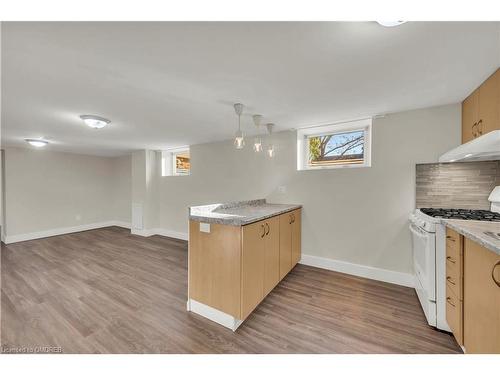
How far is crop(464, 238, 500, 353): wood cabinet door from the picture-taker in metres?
1.02

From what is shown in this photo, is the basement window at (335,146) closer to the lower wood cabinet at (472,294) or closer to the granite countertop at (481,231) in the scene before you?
the granite countertop at (481,231)

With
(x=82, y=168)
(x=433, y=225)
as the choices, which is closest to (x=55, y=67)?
(x=433, y=225)

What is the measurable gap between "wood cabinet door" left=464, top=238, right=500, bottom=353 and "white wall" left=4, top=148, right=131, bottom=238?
6.56m

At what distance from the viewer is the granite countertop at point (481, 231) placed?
98 centimetres

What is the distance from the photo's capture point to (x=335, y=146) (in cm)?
297

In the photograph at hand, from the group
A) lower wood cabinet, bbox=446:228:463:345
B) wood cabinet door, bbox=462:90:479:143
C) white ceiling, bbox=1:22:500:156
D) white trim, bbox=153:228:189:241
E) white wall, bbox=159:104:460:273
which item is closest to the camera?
white ceiling, bbox=1:22:500:156

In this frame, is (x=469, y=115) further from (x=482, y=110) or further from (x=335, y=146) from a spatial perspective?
(x=335, y=146)

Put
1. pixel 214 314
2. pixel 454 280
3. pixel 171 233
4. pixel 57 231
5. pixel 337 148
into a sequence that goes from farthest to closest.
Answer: pixel 57 231 → pixel 171 233 → pixel 337 148 → pixel 214 314 → pixel 454 280

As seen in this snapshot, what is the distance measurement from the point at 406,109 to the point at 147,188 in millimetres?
5044

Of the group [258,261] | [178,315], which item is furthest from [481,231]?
[178,315]

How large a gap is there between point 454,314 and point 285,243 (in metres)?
1.48

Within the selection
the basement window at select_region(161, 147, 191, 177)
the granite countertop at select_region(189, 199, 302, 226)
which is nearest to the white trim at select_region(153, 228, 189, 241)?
the basement window at select_region(161, 147, 191, 177)

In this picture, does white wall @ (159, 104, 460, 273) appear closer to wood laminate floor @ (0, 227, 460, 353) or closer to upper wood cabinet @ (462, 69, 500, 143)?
upper wood cabinet @ (462, 69, 500, 143)

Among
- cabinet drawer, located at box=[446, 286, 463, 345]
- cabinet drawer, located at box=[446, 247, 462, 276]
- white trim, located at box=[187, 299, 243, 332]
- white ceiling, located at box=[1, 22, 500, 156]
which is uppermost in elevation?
A: white ceiling, located at box=[1, 22, 500, 156]
